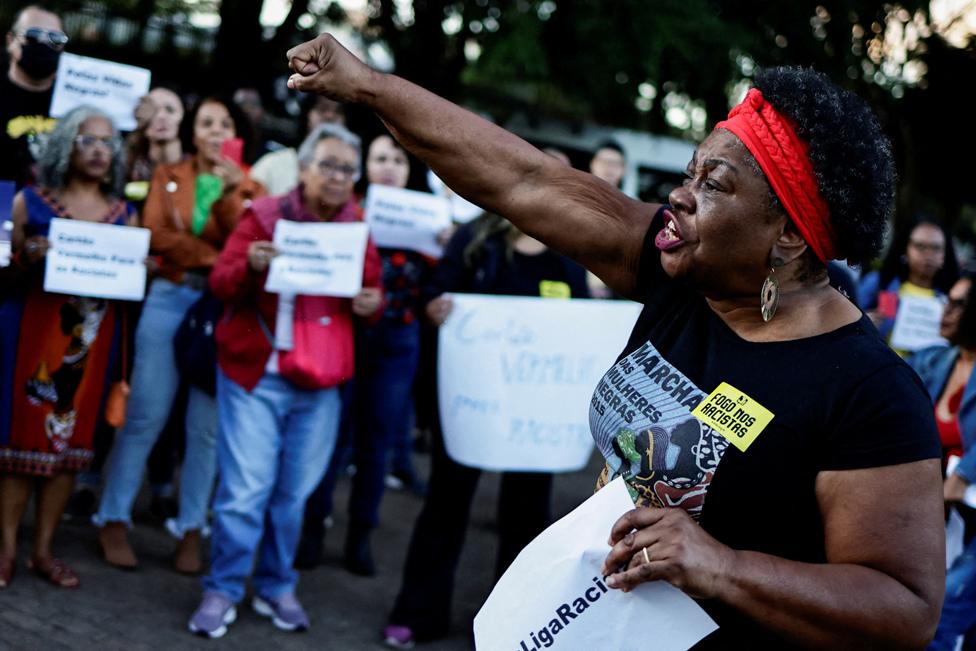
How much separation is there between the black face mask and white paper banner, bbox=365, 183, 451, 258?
5.37ft

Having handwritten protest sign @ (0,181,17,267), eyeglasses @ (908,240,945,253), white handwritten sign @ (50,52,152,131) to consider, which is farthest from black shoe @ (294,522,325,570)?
eyeglasses @ (908,240,945,253)

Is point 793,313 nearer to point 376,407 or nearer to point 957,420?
point 957,420

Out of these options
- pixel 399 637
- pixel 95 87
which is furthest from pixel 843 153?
pixel 95 87

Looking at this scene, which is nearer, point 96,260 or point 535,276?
point 96,260

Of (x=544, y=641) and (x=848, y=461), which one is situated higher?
(x=848, y=461)

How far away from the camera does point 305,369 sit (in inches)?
180

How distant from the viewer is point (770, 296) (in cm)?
200

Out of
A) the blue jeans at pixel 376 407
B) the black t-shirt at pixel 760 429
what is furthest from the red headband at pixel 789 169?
the blue jeans at pixel 376 407

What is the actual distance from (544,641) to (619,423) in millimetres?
439

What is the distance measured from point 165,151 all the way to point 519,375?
2.31 metres

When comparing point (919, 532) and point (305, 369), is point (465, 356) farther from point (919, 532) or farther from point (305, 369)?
point (919, 532)

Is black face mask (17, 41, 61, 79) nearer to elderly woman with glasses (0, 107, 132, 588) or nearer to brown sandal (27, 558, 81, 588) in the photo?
elderly woman with glasses (0, 107, 132, 588)

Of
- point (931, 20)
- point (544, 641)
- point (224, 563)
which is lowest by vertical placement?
point (224, 563)

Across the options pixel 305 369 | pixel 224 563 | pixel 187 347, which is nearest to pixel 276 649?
pixel 224 563
